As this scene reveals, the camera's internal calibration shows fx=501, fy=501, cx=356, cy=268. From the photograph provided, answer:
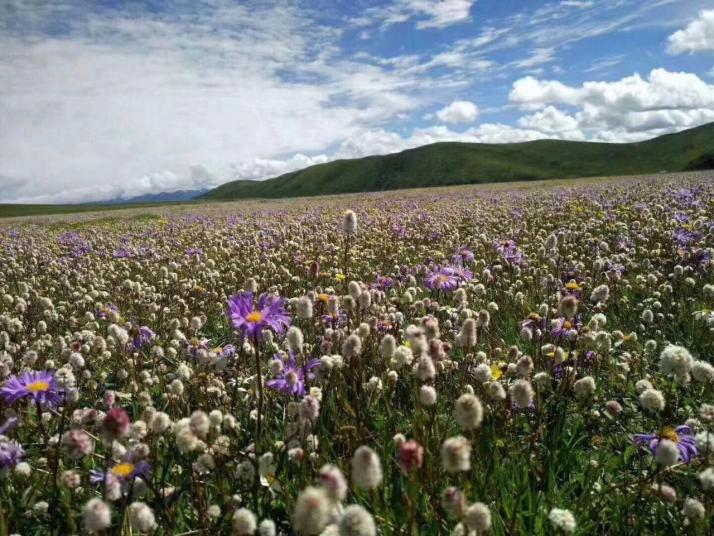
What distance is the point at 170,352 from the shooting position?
4.78 m

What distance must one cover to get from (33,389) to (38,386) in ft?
0.11

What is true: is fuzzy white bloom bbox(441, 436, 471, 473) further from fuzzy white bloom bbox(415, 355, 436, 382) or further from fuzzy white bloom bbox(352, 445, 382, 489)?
fuzzy white bloom bbox(415, 355, 436, 382)

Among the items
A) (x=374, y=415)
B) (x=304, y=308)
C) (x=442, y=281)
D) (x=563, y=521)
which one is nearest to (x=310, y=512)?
(x=563, y=521)

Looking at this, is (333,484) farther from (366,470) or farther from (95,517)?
(95,517)

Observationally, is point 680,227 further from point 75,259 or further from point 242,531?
point 75,259

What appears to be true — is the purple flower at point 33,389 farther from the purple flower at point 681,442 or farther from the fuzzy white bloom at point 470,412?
the purple flower at point 681,442

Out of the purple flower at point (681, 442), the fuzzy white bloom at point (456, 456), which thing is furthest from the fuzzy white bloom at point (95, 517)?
the purple flower at point (681, 442)

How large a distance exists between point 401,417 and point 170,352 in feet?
7.65

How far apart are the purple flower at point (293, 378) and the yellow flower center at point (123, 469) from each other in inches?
38.5

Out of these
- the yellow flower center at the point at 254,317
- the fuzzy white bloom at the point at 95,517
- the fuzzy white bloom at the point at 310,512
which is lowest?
the fuzzy white bloom at the point at 95,517

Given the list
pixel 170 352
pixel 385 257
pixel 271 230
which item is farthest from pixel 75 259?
pixel 170 352

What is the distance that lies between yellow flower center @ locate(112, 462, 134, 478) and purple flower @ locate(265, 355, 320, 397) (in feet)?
3.21

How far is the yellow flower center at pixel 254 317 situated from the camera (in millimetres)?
2912

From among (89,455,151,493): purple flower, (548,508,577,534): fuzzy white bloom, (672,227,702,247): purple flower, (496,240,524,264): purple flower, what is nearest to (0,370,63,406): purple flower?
(89,455,151,493): purple flower
